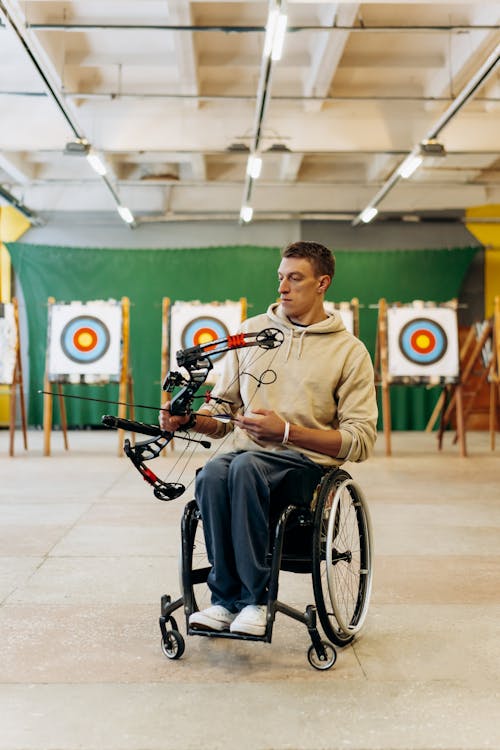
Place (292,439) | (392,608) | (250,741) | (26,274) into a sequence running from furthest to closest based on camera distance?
(26,274)
(392,608)
(292,439)
(250,741)

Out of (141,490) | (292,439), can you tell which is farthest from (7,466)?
(292,439)

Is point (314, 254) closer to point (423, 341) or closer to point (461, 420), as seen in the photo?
point (461, 420)

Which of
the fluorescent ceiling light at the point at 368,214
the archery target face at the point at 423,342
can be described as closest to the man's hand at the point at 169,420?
the archery target face at the point at 423,342

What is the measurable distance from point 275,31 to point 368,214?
466 centimetres

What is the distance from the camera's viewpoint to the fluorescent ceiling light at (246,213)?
8.90 m

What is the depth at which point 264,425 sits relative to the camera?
176 centimetres

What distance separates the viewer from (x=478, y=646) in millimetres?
1864

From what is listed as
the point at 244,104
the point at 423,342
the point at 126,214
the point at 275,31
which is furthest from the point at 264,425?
the point at 126,214

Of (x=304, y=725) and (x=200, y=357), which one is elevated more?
(x=200, y=357)

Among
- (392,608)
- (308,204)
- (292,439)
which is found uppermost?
(308,204)

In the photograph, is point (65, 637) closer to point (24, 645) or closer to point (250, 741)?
point (24, 645)

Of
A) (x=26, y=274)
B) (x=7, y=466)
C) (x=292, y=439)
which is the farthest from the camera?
(x=26, y=274)

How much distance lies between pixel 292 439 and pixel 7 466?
4.14m

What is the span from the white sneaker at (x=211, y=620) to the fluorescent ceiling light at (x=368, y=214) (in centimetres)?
758
